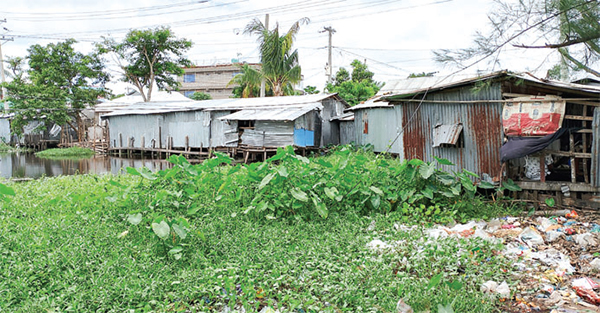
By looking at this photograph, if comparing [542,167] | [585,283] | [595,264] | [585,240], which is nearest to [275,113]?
[542,167]

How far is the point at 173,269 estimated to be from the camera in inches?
157

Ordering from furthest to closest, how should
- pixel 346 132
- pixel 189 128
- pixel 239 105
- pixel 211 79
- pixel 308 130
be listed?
pixel 211 79 → pixel 189 128 → pixel 346 132 → pixel 239 105 → pixel 308 130

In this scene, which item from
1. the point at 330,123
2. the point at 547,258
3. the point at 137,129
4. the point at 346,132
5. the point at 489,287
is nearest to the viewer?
the point at 489,287

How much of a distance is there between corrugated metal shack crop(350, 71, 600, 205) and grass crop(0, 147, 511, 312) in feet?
9.07

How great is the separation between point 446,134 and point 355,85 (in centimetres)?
1812

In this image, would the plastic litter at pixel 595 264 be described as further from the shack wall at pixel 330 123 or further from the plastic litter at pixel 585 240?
the shack wall at pixel 330 123

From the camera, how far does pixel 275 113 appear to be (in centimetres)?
1797

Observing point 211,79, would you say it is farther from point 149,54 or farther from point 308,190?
point 308,190

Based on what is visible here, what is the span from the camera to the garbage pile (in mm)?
3404

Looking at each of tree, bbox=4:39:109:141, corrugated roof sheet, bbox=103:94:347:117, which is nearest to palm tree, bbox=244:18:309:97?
corrugated roof sheet, bbox=103:94:347:117

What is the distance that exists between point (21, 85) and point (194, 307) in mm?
29450

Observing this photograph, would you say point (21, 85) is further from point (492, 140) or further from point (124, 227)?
point (492, 140)

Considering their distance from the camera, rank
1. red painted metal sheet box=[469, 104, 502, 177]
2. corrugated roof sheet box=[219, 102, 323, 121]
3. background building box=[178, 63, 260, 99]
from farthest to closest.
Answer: background building box=[178, 63, 260, 99] → corrugated roof sheet box=[219, 102, 323, 121] → red painted metal sheet box=[469, 104, 502, 177]

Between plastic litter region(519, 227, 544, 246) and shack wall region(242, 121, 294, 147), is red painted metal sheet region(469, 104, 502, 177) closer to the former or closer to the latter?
plastic litter region(519, 227, 544, 246)
